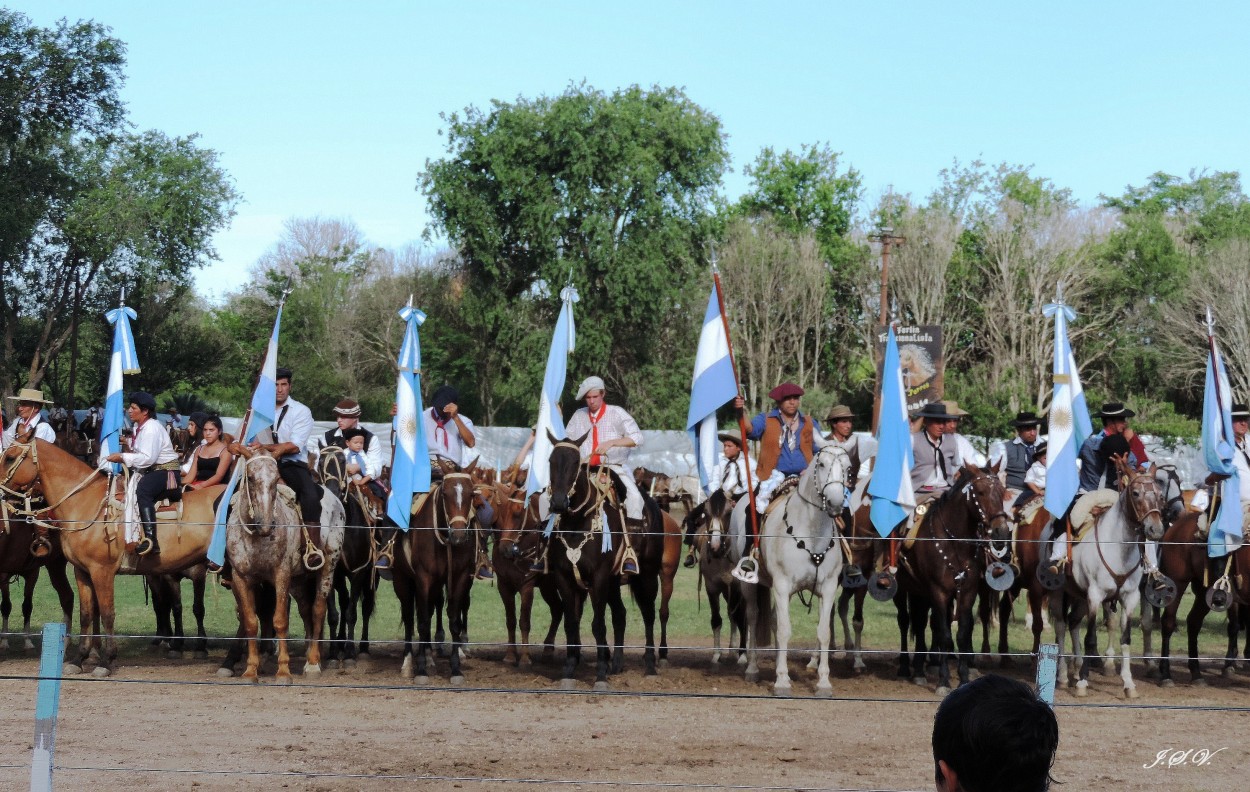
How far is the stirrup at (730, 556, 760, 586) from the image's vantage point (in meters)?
12.7

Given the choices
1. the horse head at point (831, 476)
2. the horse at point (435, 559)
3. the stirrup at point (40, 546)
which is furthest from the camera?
the stirrup at point (40, 546)

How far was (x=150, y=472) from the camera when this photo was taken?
522 inches

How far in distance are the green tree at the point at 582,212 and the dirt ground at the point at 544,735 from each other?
38.8 metres

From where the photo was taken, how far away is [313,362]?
61344 mm

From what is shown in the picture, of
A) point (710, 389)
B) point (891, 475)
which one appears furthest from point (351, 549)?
point (891, 475)

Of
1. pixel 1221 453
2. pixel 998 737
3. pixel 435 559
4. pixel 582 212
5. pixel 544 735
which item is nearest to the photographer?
pixel 998 737

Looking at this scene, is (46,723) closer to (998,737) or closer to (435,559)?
(998,737)

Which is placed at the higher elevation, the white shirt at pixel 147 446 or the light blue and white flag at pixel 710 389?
the light blue and white flag at pixel 710 389

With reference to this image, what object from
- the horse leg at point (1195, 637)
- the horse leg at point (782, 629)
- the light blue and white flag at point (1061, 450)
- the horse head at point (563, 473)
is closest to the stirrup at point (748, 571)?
the horse leg at point (782, 629)

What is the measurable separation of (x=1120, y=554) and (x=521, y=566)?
5.95 m

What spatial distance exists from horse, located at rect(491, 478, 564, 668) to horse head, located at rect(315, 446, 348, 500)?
5.99 feet

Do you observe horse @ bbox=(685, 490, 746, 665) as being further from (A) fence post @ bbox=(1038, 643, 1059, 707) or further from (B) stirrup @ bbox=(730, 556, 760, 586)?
(A) fence post @ bbox=(1038, 643, 1059, 707)

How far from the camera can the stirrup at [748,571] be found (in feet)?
41.7

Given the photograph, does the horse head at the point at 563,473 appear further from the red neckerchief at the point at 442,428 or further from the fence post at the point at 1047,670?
the fence post at the point at 1047,670
